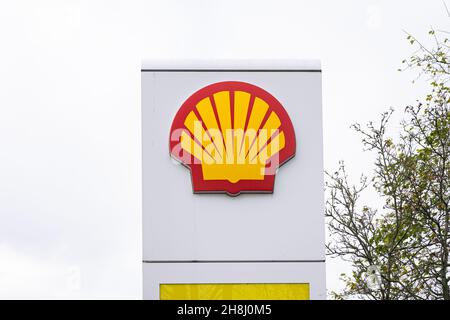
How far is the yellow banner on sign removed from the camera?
24.4 ft

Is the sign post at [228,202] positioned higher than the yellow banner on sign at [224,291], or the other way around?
the sign post at [228,202]

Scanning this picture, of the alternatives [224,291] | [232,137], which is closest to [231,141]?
[232,137]

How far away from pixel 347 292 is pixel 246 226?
11315 mm

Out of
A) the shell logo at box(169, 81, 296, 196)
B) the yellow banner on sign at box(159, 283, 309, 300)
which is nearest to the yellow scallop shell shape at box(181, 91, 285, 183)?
the shell logo at box(169, 81, 296, 196)

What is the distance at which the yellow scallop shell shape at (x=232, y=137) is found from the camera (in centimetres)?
750

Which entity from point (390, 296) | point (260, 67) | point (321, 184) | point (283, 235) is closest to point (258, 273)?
point (283, 235)

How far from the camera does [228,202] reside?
24.8 feet

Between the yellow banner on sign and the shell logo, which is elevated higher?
the shell logo

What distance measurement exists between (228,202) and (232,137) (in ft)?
2.11

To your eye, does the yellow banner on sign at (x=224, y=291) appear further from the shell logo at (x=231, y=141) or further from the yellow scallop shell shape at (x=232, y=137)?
the yellow scallop shell shape at (x=232, y=137)

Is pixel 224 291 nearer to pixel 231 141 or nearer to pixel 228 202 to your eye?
pixel 228 202

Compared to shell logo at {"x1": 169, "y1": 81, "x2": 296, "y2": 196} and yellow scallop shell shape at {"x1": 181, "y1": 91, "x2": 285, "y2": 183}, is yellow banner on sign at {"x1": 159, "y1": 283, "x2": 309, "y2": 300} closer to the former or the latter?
shell logo at {"x1": 169, "y1": 81, "x2": 296, "y2": 196}

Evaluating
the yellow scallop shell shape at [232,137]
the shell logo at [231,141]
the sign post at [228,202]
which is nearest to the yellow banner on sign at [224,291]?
the sign post at [228,202]

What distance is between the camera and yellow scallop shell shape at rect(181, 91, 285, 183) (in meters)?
7.50
